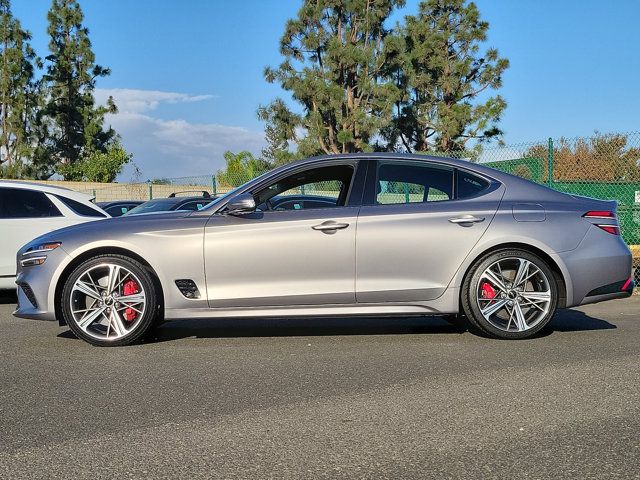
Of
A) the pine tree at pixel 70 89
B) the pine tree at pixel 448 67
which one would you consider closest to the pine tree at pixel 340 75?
the pine tree at pixel 448 67

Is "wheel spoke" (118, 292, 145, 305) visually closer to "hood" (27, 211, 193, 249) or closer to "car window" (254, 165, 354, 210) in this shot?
"hood" (27, 211, 193, 249)

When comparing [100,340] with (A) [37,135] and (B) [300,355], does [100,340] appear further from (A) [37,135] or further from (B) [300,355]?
(A) [37,135]

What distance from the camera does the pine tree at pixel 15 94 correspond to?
43812mm

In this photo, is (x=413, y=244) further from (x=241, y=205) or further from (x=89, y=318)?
(x=89, y=318)

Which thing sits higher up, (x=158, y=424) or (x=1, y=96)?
(x=1, y=96)

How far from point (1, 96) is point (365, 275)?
146 ft

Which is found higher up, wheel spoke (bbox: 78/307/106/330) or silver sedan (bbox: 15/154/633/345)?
silver sedan (bbox: 15/154/633/345)

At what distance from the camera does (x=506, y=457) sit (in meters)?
3.16

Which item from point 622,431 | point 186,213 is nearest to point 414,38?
point 186,213

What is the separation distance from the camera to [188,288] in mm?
5750

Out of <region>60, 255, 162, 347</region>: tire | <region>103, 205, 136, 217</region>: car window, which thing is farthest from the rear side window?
<region>103, 205, 136, 217</region>: car window

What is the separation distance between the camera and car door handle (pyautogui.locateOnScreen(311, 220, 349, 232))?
5.74 meters

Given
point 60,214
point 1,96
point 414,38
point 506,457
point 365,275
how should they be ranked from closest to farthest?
point 506,457 < point 365,275 < point 60,214 < point 414,38 < point 1,96

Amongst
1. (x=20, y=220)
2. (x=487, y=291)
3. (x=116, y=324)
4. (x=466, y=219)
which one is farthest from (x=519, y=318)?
(x=20, y=220)
